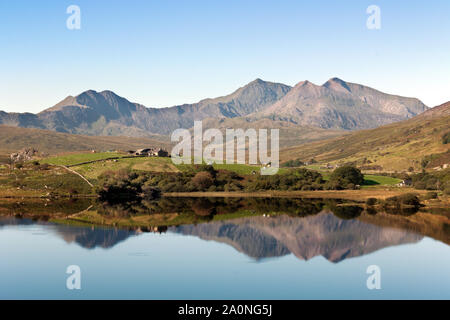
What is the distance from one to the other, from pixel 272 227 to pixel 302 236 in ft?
28.7

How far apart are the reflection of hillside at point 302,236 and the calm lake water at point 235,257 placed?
155 millimetres

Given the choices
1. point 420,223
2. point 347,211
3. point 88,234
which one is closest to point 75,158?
point 347,211

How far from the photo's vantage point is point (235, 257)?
57.7 m

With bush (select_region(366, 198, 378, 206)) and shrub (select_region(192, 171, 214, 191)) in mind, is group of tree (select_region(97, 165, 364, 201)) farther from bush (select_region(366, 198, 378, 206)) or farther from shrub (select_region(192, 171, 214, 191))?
bush (select_region(366, 198, 378, 206))

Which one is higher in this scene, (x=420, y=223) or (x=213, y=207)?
(x=213, y=207)

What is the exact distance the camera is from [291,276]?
157 ft

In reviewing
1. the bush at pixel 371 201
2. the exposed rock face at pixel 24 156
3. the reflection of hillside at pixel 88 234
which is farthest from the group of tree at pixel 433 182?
the exposed rock face at pixel 24 156

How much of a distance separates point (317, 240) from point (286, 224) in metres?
15.3

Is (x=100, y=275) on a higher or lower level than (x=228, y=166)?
lower

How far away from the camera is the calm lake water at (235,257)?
4226cm

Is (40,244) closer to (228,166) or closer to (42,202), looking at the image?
(42,202)

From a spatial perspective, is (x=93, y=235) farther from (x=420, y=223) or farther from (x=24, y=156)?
(x=24, y=156)

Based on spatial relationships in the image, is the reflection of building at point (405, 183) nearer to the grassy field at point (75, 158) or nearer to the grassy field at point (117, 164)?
the grassy field at point (117, 164)

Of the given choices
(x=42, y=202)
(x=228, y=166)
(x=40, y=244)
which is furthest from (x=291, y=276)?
(x=228, y=166)
